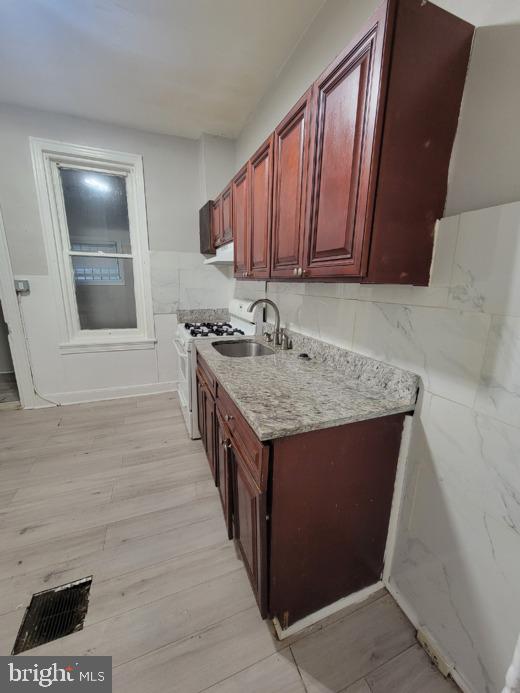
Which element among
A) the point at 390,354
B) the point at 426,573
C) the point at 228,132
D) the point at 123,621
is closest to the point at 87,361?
the point at 123,621

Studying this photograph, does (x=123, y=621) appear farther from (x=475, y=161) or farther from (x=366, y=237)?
(x=475, y=161)

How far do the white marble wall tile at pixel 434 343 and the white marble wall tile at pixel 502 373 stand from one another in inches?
0.9

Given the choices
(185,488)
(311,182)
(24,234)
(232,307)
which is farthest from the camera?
(232,307)

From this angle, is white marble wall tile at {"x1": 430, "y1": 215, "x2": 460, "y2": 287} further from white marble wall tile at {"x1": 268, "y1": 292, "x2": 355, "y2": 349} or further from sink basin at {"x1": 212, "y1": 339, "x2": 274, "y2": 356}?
sink basin at {"x1": 212, "y1": 339, "x2": 274, "y2": 356}

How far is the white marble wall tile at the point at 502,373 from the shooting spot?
2.47 ft

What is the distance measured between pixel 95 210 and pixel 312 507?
3.33 meters

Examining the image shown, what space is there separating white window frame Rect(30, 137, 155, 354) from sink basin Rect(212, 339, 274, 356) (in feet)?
4.48

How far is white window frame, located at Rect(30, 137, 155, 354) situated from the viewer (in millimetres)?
2539

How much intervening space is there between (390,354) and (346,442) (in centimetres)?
43

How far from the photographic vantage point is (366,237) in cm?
85

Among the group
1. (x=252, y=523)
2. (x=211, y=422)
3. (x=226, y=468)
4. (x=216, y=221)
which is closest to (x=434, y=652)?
(x=252, y=523)

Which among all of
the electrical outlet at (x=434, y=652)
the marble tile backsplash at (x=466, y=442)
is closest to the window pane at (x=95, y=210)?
the marble tile backsplash at (x=466, y=442)

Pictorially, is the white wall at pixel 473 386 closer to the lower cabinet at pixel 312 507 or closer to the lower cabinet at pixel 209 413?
the lower cabinet at pixel 312 507

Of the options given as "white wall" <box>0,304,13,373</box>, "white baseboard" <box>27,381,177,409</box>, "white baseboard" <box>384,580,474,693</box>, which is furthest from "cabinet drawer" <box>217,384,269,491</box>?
"white wall" <box>0,304,13,373</box>
